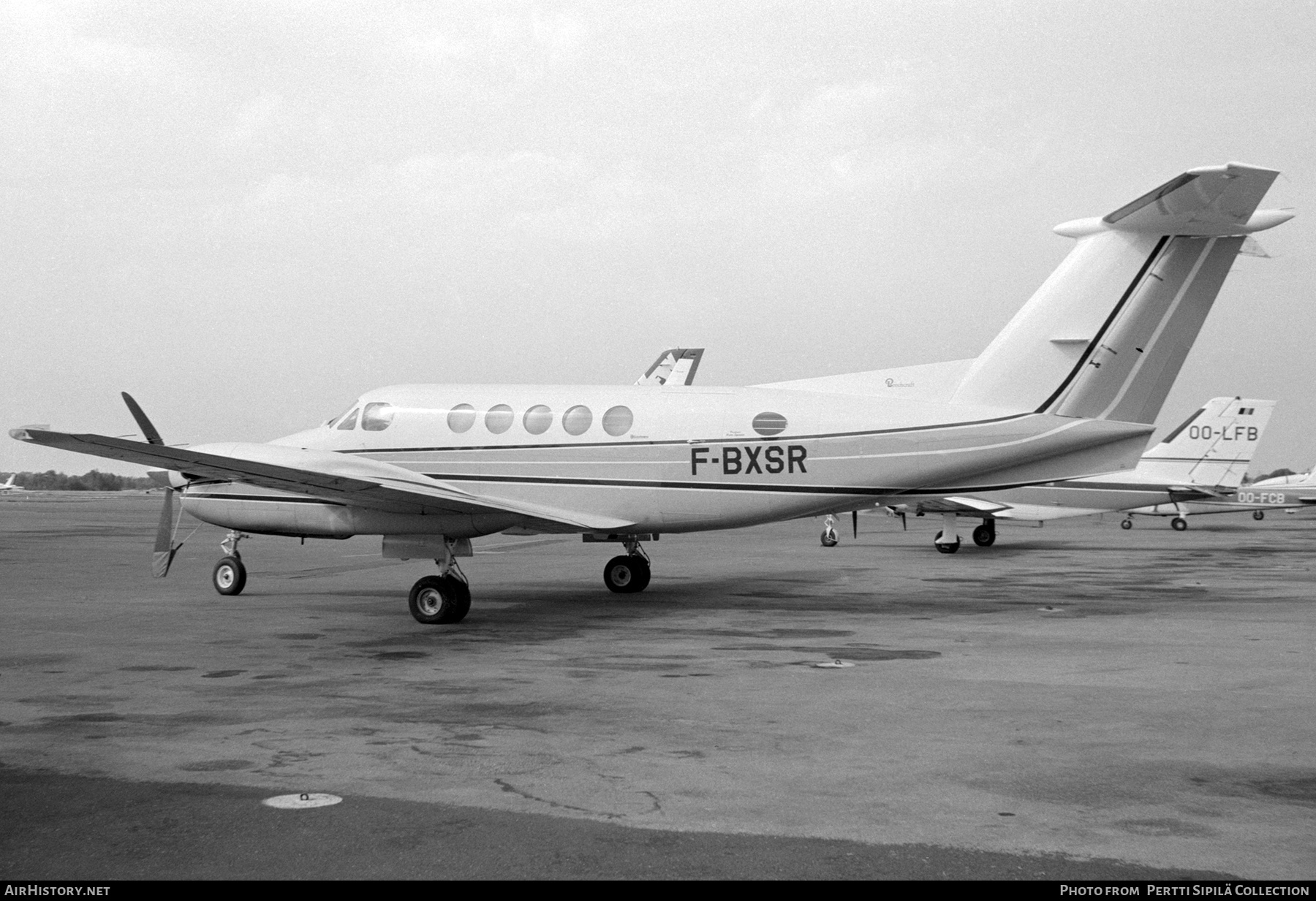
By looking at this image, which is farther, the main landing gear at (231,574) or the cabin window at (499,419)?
the main landing gear at (231,574)

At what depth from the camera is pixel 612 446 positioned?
50.9 ft

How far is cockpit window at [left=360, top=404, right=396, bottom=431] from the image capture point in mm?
16750

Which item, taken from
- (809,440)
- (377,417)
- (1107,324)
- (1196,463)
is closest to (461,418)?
(377,417)

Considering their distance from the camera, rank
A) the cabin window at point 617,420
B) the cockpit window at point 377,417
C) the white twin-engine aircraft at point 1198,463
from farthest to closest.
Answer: the white twin-engine aircraft at point 1198,463 → the cockpit window at point 377,417 → the cabin window at point 617,420

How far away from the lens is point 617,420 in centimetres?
1565

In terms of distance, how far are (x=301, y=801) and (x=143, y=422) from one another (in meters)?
9.53

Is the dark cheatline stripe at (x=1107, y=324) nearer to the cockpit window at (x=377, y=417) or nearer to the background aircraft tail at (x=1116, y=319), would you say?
the background aircraft tail at (x=1116, y=319)

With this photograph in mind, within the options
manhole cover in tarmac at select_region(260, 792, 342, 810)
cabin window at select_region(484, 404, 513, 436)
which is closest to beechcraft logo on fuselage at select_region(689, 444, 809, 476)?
cabin window at select_region(484, 404, 513, 436)

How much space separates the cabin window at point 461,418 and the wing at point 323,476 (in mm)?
1267

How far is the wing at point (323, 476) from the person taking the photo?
43.0ft

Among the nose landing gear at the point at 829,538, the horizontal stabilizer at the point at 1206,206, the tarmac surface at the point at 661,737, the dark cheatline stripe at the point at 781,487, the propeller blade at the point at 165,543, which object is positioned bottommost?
the tarmac surface at the point at 661,737

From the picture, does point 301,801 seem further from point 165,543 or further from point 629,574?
point 629,574

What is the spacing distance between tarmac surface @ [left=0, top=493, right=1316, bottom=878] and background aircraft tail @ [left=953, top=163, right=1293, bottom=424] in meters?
2.95

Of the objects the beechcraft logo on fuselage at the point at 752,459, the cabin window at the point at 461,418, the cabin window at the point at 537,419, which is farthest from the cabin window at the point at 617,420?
the cabin window at the point at 461,418
